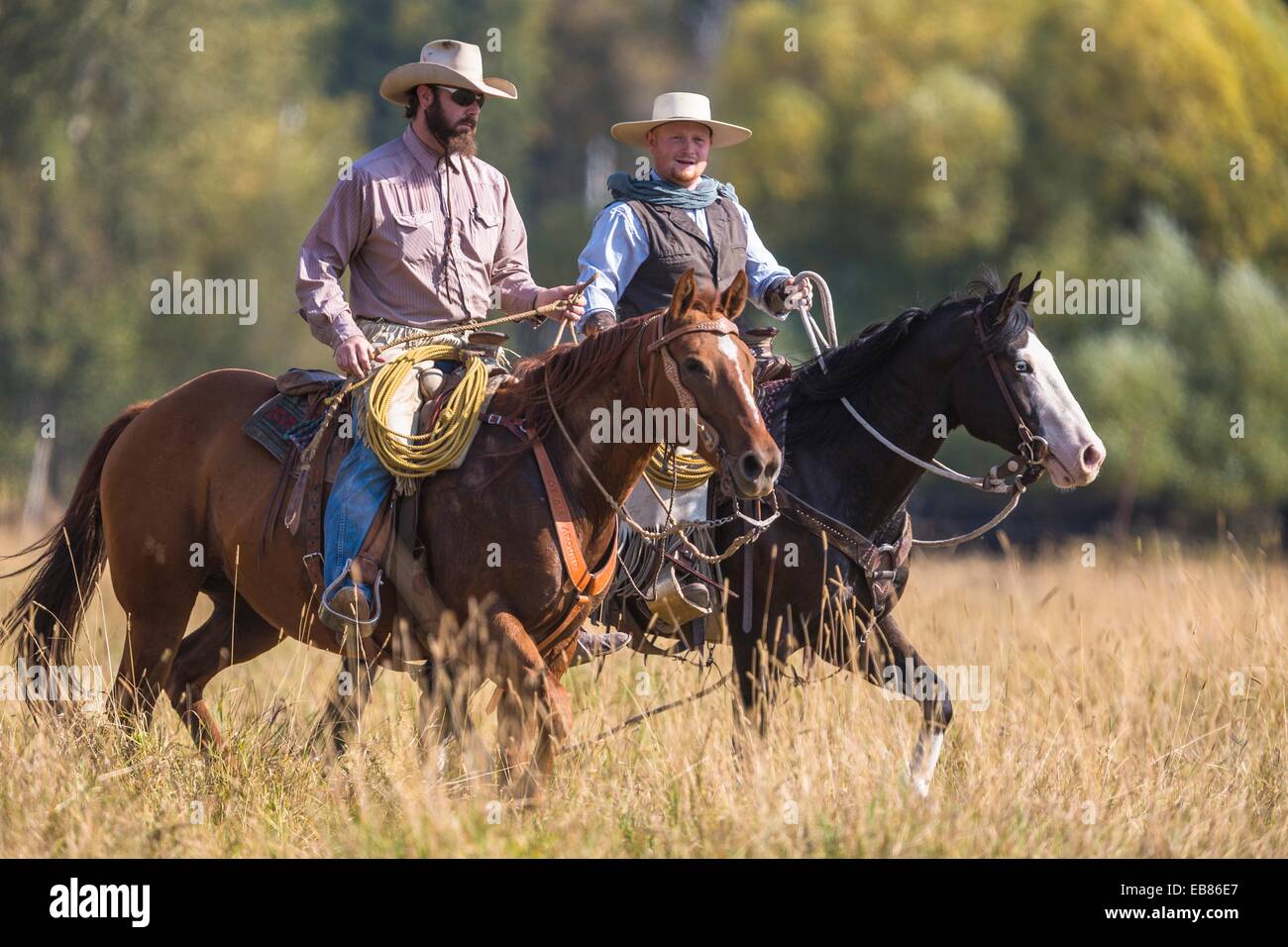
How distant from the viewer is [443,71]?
6.57m

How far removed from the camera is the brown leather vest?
7.59m

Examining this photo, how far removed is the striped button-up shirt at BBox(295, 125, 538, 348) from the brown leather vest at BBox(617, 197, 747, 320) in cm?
90

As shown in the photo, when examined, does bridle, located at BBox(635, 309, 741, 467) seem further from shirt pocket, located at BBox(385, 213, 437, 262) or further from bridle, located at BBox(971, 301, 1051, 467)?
bridle, located at BBox(971, 301, 1051, 467)

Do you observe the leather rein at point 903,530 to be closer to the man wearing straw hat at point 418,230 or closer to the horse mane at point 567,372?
the man wearing straw hat at point 418,230

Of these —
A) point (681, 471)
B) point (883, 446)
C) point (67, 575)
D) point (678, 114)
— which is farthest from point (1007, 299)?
point (67, 575)

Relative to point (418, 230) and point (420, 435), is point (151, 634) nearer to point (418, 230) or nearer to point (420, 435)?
point (420, 435)

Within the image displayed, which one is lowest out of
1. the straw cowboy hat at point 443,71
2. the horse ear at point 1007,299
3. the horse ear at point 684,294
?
the horse ear at point 684,294

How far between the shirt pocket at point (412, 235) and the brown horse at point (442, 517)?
0.72 m

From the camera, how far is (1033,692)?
7.22m

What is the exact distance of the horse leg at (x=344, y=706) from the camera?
6.52 m

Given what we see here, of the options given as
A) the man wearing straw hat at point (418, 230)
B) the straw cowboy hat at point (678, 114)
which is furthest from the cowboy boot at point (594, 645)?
the straw cowboy hat at point (678, 114)

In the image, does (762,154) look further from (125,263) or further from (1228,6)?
(125,263)

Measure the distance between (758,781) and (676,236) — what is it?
2.90m

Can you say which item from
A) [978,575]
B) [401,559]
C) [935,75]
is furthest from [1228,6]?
[401,559]
